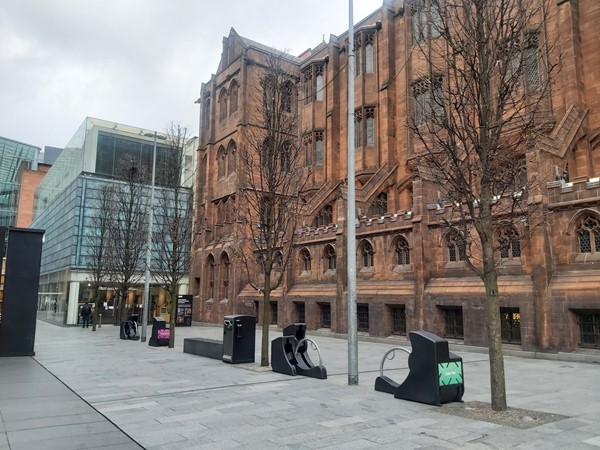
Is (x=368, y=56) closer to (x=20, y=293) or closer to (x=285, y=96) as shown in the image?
(x=285, y=96)

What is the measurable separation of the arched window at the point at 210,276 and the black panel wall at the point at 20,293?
82.1ft

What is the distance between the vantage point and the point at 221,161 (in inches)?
1731

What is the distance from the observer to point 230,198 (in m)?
41.0

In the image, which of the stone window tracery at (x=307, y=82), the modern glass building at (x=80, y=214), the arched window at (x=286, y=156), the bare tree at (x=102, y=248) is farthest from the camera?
the stone window tracery at (x=307, y=82)

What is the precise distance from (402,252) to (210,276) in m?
22.6

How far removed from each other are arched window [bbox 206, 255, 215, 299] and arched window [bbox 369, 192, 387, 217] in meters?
17.6

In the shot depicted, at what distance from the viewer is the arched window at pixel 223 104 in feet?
146

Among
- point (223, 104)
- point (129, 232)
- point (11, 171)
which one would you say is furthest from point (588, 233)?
point (11, 171)

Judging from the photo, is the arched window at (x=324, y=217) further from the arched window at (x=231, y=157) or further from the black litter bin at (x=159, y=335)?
the black litter bin at (x=159, y=335)

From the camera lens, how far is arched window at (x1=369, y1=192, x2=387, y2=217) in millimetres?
29481

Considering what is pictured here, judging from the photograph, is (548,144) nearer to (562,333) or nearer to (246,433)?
(562,333)

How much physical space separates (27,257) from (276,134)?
950 centimetres

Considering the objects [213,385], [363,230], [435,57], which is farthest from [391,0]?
[213,385]

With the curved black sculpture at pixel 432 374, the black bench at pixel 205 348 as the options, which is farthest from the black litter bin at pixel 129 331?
the curved black sculpture at pixel 432 374
